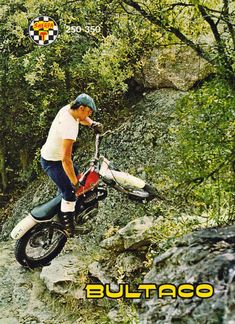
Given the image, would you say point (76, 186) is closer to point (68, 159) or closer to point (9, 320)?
point (68, 159)

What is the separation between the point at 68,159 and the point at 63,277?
2.87 ft

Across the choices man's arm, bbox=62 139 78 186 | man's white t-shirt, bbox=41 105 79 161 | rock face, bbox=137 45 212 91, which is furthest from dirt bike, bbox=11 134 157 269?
rock face, bbox=137 45 212 91

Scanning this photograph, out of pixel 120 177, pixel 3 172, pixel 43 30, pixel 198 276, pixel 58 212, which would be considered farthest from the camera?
pixel 3 172

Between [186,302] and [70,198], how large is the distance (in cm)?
179

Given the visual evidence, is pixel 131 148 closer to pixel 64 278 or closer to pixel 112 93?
pixel 112 93

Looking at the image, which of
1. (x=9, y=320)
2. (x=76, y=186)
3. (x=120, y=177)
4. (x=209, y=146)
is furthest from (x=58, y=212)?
(x=209, y=146)

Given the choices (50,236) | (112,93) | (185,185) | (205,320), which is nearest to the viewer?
(205,320)

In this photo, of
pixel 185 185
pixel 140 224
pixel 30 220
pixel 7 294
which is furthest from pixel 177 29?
pixel 7 294

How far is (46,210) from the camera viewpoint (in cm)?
394

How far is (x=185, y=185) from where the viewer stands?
3205 mm

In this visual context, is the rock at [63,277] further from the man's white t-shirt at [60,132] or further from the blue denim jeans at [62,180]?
the man's white t-shirt at [60,132]

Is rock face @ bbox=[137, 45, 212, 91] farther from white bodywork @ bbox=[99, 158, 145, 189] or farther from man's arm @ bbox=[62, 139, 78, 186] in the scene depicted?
man's arm @ bbox=[62, 139, 78, 186]

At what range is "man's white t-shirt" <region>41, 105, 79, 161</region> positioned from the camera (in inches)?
149

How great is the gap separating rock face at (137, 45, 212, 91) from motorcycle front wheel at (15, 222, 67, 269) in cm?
221
